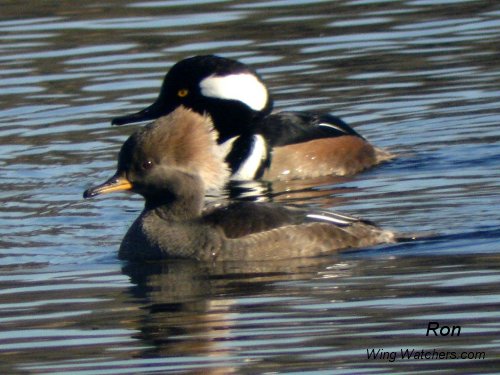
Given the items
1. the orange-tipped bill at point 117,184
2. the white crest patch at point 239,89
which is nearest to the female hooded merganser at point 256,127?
the white crest patch at point 239,89

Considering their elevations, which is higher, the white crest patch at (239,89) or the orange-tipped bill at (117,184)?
the orange-tipped bill at (117,184)

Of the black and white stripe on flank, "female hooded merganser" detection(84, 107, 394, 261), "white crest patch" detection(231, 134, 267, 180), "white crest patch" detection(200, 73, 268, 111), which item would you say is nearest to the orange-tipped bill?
"female hooded merganser" detection(84, 107, 394, 261)

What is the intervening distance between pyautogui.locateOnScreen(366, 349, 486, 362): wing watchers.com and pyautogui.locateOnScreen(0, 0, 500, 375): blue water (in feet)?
0.15

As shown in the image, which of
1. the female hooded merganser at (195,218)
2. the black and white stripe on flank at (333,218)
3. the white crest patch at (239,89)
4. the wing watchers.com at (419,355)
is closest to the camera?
the wing watchers.com at (419,355)

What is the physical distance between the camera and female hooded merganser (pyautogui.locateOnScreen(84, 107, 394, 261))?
10.4 meters

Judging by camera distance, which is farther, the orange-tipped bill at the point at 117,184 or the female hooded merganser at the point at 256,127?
the female hooded merganser at the point at 256,127

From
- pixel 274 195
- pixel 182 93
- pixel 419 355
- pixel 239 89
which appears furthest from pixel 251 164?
pixel 419 355

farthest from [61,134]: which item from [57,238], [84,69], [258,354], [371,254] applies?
[258,354]

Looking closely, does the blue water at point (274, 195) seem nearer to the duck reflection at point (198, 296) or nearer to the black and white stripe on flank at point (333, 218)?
the duck reflection at point (198, 296)

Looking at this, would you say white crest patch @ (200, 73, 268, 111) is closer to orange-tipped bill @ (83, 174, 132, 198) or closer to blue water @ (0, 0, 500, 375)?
blue water @ (0, 0, 500, 375)

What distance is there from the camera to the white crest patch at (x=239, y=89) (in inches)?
544

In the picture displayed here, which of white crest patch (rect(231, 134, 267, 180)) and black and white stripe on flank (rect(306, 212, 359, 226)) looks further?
white crest patch (rect(231, 134, 267, 180))

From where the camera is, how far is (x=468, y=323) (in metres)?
8.05

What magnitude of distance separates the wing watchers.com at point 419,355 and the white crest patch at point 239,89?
20.9 ft
